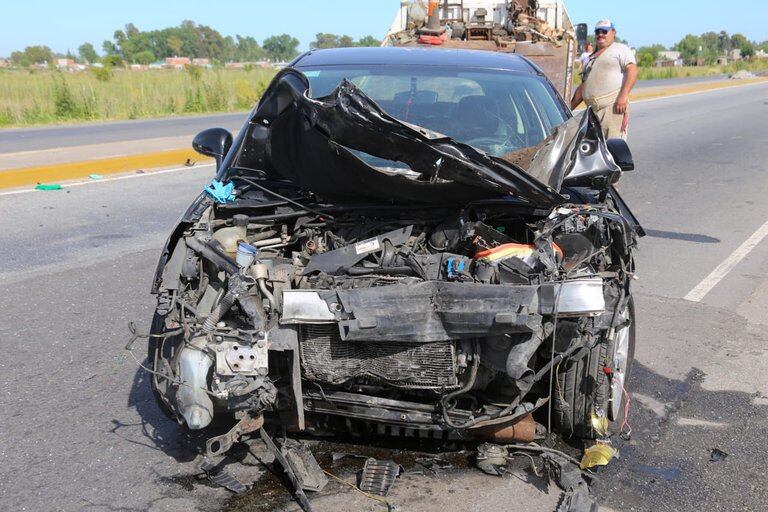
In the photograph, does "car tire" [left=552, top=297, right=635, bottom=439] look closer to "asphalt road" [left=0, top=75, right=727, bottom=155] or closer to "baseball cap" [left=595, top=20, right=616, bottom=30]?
"baseball cap" [left=595, top=20, right=616, bottom=30]

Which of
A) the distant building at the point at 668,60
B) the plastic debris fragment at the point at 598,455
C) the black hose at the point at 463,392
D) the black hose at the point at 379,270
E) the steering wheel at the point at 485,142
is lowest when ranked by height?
the distant building at the point at 668,60

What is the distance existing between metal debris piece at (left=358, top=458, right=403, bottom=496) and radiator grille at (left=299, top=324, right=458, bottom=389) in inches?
17.8

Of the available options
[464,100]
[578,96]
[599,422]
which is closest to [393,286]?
[599,422]

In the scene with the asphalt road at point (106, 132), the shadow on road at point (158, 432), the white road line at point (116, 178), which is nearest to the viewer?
the shadow on road at point (158, 432)

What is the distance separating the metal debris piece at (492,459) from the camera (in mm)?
3629

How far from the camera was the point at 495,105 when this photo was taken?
16.1 feet

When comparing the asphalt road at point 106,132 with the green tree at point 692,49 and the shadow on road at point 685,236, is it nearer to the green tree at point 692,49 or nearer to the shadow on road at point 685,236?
the shadow on road at point 685,236

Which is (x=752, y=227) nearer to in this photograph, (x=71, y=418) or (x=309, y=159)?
(x=309, y=159)

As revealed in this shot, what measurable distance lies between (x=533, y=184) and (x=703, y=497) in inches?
60.0

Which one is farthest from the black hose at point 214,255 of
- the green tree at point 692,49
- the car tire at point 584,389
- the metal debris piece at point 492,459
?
the green tree at point 692,49

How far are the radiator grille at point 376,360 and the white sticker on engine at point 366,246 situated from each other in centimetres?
49

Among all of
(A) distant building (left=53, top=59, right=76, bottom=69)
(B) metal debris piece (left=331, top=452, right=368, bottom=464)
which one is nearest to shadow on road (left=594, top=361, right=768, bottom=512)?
(B) metal debris piece (left=331, top=452, right=368, bottom=464)

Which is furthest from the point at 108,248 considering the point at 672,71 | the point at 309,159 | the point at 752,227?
the point at 672,71

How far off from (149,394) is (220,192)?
4.00ft
